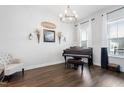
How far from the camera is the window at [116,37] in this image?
422 centimetres

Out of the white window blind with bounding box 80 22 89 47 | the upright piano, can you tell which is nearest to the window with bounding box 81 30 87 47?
the white window blind with bounding box 80 22 89 47

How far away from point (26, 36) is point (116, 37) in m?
4.28

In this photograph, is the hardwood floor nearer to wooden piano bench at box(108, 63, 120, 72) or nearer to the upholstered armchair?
the upholstered armchair

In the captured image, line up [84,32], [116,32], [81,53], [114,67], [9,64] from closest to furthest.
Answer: [9,64], [114,67], [116,32], [81,53], [84,32]

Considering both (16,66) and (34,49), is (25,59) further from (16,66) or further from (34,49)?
(16,66)

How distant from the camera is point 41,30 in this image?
199 inches

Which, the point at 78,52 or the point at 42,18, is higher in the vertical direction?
the point at 42,18

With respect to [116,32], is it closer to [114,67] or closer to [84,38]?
[114,67]

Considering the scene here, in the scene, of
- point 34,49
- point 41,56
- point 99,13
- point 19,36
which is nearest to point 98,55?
point 99,13

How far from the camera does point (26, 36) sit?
14.8ft

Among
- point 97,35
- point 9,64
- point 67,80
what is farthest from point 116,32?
point 9,64

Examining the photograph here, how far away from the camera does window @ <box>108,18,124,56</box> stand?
166 inches

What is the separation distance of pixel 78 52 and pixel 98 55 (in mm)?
1072

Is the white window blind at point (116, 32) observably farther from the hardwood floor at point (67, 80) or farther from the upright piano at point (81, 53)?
the hardwood floor at point (67, 80)
